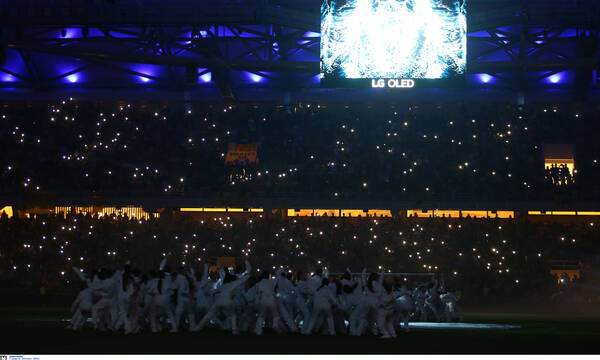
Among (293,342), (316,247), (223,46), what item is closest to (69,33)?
(223,46)

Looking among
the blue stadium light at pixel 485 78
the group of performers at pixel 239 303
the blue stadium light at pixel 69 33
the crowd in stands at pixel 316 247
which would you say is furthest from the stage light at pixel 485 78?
the group of performers at pixel 239 303

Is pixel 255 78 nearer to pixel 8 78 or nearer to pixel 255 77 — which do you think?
pixel 255 77

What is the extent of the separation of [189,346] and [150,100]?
87.5 ft

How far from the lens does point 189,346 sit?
14828 mm

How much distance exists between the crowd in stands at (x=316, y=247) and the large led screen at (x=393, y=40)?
7.32 meters

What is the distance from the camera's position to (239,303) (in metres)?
17.6

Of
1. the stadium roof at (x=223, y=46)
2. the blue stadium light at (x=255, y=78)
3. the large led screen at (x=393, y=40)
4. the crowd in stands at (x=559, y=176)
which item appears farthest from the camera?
the blue stadium light at (x=255, y=78)

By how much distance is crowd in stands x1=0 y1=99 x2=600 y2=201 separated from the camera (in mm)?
34844

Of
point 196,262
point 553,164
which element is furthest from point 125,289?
point 553,164

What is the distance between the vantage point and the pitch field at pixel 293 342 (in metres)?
14.5

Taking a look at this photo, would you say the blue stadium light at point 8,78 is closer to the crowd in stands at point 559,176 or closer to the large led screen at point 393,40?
the large led screen at point 393,40

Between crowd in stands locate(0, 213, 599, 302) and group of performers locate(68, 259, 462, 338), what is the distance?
1075cm

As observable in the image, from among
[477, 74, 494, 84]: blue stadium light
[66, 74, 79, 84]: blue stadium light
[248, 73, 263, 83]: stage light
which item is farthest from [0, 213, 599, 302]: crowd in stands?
[66, 74, 79, 84]: blue stadium light

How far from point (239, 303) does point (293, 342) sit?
2241 millimetres
